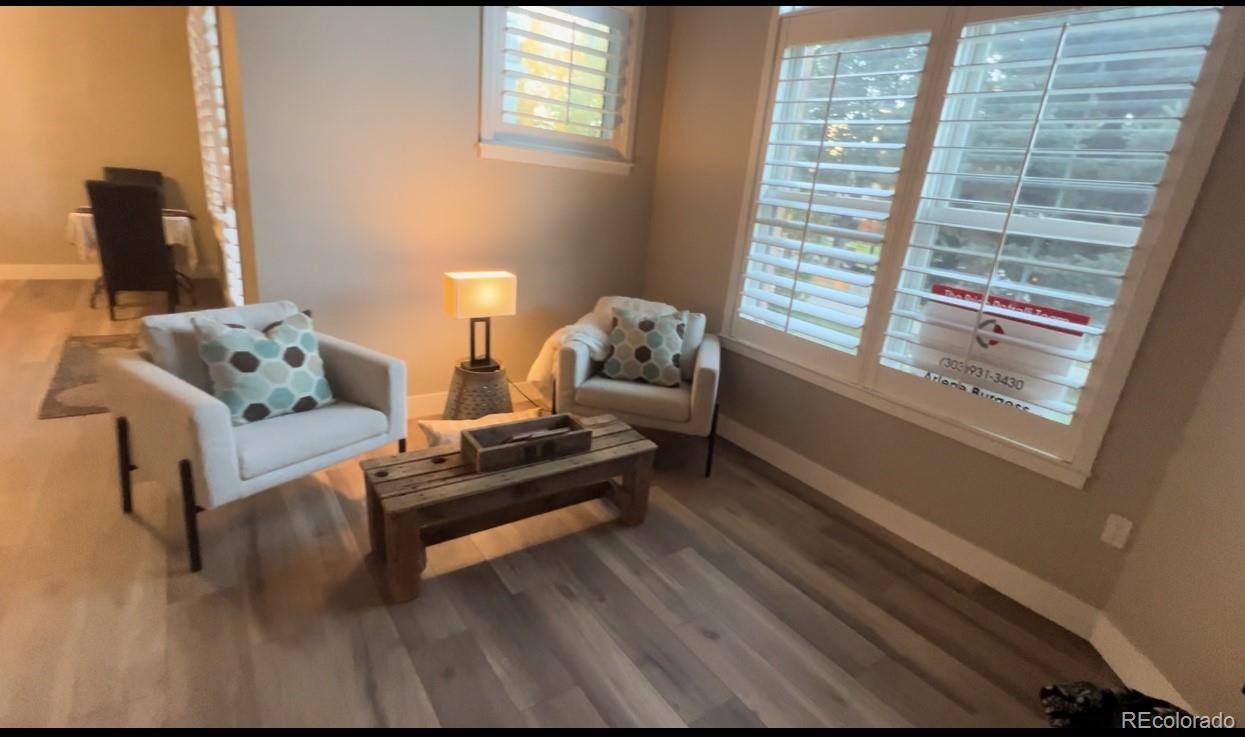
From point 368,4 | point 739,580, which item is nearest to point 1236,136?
point 739,580

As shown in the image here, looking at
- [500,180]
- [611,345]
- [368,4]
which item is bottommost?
[611,345]

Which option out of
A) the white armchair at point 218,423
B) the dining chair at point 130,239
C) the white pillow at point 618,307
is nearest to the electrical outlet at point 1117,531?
the white pillow at point 618,307

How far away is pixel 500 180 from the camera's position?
2992mm

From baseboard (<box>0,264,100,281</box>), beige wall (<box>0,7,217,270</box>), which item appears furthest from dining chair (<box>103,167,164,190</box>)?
baseboard (<box>0,264,100,281</box>)

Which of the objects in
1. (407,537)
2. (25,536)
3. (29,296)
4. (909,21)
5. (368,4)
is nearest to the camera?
(407,537)

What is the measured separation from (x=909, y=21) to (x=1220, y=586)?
6.70ft

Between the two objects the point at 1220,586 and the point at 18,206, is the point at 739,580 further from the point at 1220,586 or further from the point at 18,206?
the point at 18,206

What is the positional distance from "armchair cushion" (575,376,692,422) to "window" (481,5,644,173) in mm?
1258

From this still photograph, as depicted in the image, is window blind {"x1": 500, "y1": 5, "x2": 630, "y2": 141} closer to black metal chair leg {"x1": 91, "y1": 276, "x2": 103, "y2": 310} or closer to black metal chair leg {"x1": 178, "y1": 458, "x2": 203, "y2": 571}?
black metal chair leg {"x1": 178, "y1": 458, "x2": 203, "y2": 571}

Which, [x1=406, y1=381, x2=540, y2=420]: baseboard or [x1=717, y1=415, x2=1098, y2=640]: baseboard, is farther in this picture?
[x1=406, y1=381, x2=540, y2=420]: baseboard

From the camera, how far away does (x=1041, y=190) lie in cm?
192

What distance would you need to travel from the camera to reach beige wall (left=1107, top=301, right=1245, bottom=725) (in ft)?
5.01

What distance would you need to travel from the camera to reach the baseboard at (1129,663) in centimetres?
167

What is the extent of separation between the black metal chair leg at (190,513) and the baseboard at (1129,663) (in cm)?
287
